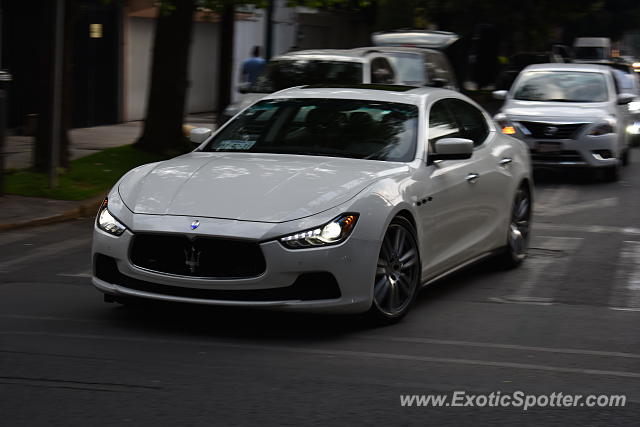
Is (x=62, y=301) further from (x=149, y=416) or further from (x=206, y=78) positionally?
(x=206, y=78)

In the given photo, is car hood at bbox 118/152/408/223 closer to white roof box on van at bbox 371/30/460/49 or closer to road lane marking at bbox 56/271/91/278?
road lane marking at bbox 56/271/91/278

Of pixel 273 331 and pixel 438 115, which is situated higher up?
pixel 438 115

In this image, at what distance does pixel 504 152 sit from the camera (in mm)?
9680

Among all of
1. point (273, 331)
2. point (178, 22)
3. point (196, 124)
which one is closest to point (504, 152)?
point (273, 331)

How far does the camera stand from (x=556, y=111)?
17391mm

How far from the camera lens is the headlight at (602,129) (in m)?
17.0

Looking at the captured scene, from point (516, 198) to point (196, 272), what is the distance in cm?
386

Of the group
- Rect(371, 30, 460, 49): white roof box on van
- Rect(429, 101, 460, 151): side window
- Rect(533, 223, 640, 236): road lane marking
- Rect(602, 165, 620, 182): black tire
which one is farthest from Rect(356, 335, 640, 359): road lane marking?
Rect(371, 30, 460, 49): white roof box on van

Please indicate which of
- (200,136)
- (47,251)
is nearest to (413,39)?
(47,251)

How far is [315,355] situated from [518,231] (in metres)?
3.83

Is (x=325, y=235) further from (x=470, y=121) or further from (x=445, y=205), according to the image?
(x=470, y=121)

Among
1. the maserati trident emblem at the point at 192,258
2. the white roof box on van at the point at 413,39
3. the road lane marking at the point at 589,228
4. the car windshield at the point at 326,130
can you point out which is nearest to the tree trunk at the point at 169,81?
the road lane marking at the point at 589,228

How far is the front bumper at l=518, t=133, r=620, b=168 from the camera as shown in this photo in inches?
668

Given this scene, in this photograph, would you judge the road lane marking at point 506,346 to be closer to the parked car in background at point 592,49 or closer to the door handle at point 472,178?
the door handle at point 472,178
